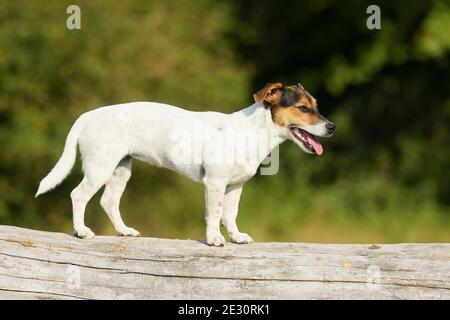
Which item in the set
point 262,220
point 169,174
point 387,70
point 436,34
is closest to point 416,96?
point 387,70

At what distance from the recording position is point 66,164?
6727 millimetres

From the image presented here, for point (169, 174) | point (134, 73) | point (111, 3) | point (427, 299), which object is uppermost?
point (111, 3)

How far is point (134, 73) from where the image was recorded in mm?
13305

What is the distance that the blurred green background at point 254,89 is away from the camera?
1263 cm

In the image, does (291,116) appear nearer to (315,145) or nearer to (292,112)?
(292,112)

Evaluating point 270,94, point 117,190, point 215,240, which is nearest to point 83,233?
point 117,190

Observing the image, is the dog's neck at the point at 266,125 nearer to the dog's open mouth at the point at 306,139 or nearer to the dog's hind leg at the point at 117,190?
the dog's open mouth at the point at 306,139

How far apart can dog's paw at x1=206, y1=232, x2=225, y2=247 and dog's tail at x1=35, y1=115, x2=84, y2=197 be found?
1.18 m

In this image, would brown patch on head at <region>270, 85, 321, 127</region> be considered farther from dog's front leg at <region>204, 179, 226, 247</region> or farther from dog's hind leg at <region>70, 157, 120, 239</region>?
dog's hind leg at <region>70, 157, 120, 239</region>

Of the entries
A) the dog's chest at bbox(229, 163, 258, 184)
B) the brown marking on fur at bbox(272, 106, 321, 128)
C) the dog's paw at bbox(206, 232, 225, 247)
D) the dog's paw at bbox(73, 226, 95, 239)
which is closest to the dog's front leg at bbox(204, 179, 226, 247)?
the dog's paw at bbox(206, 232, 225, 247)

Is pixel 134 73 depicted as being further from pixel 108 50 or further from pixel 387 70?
pixel 387 70

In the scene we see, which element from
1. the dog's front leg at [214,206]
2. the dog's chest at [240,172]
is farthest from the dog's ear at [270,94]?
the dog's front leg at [214,206]

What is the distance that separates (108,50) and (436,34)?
5.00 m

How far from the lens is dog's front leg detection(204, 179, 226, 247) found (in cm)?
634
